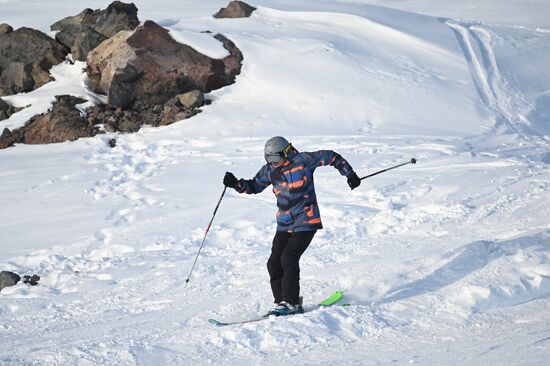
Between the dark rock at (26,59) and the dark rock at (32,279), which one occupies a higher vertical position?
the dark rock at (26,59)

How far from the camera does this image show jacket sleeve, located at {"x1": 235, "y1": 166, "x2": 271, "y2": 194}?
6402 mm

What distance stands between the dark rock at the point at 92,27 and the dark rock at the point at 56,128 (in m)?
3.08

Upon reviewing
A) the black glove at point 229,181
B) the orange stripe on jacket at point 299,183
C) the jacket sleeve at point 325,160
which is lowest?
the black glove at point 229,181

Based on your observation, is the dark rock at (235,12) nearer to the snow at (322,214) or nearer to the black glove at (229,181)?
the snow at (322,214)

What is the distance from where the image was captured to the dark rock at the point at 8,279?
7926 millimetres

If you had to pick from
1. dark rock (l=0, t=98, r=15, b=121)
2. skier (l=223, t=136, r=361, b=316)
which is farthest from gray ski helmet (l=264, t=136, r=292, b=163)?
dark rock (l=0, t=98, r=15, b=121)

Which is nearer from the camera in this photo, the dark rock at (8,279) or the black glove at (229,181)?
the black glove at (229,181)

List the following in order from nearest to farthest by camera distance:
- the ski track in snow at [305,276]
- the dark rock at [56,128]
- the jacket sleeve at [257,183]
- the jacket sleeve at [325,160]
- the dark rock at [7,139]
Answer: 1. the ski track in snow at [305,276]
2. the jacket sleeve at [325,160]
3. the jacket sleeve at [257,183]
4. the dark rock at [7,139]
5. the dark rock at [56,128]

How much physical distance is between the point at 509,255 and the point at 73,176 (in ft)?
26.9

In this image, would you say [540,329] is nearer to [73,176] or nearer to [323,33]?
[73,176]

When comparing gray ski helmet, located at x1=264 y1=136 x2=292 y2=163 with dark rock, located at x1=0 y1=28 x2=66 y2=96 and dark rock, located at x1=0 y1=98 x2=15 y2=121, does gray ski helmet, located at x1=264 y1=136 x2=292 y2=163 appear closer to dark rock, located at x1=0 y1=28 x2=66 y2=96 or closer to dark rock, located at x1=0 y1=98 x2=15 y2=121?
dark rock, located at x1=0 y1=98 x2=15 y2=121

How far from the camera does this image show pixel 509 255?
7066 millimetres

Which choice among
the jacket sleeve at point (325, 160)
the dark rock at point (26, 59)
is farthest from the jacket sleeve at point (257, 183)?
the dark rock at point (26, 59)

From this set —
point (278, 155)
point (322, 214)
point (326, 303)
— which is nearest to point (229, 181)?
point (278, 155)
